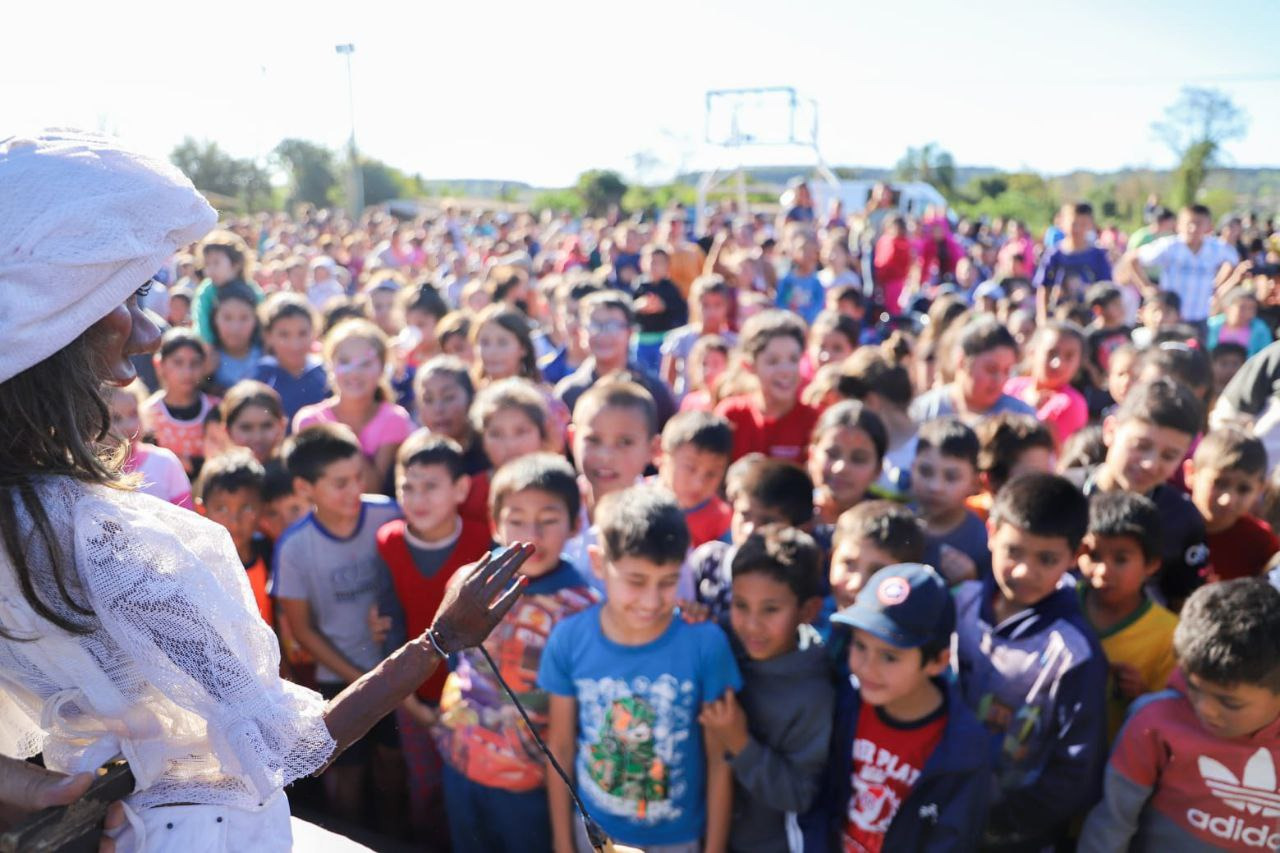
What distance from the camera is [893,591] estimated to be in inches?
89.0

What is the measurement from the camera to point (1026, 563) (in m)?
2.56

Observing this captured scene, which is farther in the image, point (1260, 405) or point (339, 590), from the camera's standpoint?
point (1260, 405)

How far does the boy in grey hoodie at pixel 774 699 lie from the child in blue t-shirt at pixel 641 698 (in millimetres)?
82

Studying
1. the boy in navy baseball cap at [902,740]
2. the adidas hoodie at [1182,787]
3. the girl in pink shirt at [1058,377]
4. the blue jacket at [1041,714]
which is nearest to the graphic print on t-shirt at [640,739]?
the boy in navy baseball cap at [902,740]

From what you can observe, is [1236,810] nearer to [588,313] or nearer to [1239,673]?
[1239,673]

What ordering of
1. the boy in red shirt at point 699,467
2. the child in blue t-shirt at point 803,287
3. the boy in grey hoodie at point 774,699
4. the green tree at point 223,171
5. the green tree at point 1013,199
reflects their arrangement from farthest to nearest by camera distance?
the green tree at point 223,171 → the green tree at point 1013,199 → the child in blue t-shirt at point 803,287 → the boy in red shirt at point 699,467 → the boy in grey hoodie at point 774,699

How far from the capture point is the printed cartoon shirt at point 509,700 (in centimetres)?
259

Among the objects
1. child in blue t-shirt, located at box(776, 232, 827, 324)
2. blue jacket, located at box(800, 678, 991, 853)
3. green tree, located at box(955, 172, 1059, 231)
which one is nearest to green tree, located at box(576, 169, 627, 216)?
green tree, located at box(955, 172, 1059, 231)

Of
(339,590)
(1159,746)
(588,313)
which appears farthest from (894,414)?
(339,590)

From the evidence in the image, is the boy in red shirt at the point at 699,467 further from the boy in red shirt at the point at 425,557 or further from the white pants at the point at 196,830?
the white pants at the point at 196,830

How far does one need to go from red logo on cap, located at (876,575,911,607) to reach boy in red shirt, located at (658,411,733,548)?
1.16m

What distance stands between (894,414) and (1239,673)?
213 centimetres

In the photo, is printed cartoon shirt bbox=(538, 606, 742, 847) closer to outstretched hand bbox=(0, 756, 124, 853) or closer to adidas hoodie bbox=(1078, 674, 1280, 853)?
adidas hoodie bbox=(1078, 674, 1280, 853)

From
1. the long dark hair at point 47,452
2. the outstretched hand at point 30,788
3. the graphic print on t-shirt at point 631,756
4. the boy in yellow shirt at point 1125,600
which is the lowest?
the graphic print on t-shirt at point 631,756
